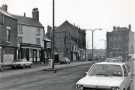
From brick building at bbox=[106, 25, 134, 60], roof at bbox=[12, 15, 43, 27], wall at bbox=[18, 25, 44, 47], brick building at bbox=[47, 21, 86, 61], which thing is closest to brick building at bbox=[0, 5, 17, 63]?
wall at bbox=[18, 25, 44, 47]

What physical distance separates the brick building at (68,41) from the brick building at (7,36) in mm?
34401

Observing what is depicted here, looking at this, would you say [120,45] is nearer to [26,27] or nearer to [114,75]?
[26,27]

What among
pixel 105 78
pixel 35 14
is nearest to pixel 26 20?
pixel 35 14

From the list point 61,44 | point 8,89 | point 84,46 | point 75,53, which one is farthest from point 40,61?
point 84,46

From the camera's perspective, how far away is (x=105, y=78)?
1110 cm

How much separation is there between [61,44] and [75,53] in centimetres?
1025

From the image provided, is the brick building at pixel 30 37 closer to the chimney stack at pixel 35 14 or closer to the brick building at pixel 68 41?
the chimney stack at pixel 35 14

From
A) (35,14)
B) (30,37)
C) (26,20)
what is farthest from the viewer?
(35,14)

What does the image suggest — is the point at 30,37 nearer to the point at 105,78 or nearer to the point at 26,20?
the point at 26,20

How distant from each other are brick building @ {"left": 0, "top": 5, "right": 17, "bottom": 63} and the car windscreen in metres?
28.8


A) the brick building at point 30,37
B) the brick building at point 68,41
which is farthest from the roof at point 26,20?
the brick building at point 68,41

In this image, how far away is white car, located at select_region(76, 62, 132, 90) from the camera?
33.4ft

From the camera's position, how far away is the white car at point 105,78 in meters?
10.2

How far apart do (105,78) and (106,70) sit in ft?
2.83
